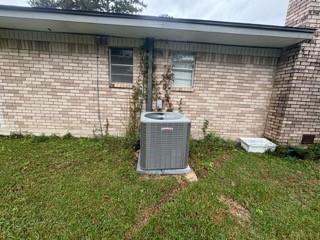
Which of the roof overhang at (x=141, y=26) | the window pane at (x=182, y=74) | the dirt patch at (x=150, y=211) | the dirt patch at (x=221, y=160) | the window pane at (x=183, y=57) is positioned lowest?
the dirt patch at (x=150, y=211)

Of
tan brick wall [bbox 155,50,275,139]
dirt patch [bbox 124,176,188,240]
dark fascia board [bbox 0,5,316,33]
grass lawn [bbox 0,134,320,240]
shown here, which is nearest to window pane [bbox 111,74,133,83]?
tan brick wall [bbox 155,50,275,139]

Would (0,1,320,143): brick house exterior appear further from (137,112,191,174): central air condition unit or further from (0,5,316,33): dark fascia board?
(137,112,191,174): central air condition unit

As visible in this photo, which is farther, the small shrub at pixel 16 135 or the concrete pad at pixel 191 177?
the small shrub at pixel 16 135

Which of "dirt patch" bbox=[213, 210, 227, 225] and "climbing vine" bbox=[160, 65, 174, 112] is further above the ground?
"climbing vine" bbox=[160, 65, 174, 112]

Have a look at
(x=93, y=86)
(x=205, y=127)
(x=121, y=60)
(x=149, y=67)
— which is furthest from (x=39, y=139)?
(x=205, y=127)

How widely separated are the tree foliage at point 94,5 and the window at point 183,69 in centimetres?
1376

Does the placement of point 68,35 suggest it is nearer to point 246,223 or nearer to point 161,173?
point 161,173

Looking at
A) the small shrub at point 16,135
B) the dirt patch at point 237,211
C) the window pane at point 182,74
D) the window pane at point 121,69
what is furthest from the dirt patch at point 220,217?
the small shrub at point 16,135

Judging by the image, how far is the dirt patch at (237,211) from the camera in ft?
6.75

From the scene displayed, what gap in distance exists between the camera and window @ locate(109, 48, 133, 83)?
4102 mm

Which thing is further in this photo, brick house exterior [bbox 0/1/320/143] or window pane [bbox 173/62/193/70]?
window pane [bbox 173/62/193/70]

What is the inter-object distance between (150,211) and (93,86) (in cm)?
310

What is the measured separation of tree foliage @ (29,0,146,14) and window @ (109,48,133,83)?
529 inches

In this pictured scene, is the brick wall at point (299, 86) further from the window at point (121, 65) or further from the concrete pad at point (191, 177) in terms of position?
the window at point (121, 65)
